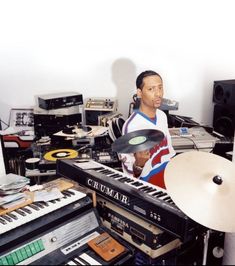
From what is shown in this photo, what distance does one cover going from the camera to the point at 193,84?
2.82 meters

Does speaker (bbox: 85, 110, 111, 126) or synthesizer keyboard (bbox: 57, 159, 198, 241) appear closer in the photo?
synthesizer keyboard (bbox: 57, 159, 198, 241)

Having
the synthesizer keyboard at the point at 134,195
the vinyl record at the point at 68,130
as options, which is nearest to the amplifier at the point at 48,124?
the vinyl record at the point at 68,130

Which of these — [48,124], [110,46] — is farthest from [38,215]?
[110,46]

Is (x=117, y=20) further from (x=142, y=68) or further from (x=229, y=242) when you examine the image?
(x=229, y=242)

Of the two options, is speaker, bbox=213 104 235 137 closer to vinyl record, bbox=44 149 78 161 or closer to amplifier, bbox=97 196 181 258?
vinyl record, bbox=44 149 78 161

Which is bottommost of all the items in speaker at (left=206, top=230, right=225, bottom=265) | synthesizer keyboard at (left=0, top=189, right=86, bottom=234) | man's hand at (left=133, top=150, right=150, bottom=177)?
speaker at (left=206, top=230, right=225, bottom=265)

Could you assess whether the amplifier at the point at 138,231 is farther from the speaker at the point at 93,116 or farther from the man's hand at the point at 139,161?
the speaker at the point at 93,116

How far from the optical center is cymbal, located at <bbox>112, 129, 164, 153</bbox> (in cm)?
150

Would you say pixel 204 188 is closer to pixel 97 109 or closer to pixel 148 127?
pixel 148 127

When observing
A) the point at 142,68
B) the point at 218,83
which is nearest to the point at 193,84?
the point at 218,83

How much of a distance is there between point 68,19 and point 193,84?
1255 millimetres

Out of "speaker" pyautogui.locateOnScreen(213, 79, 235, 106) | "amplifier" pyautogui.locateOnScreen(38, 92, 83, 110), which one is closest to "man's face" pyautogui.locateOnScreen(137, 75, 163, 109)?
"amplifier" pyautogui.locateOnScreen(38, 92, 83, 110)

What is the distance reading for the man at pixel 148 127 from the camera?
1.68m

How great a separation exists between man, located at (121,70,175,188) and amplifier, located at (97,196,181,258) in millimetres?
327
